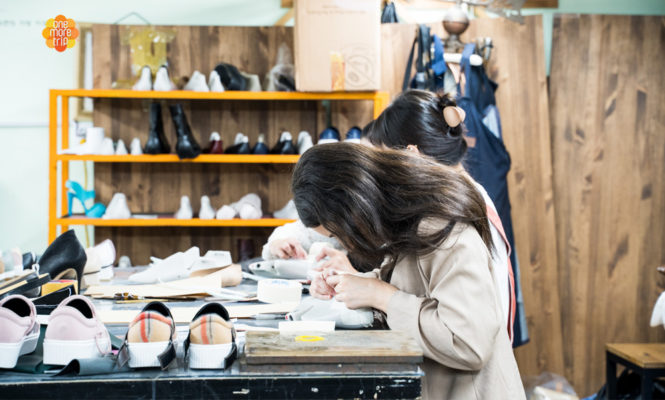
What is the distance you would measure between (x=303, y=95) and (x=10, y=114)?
1804 mm

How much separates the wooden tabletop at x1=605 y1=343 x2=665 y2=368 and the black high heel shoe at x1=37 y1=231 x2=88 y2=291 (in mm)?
→ 2170

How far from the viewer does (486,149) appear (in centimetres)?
347

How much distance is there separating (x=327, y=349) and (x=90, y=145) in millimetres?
2852

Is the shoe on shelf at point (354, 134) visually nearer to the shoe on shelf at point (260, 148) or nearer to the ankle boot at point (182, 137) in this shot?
the shoe on shelf at point (260, 148)

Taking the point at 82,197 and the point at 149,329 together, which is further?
the point at 82,197

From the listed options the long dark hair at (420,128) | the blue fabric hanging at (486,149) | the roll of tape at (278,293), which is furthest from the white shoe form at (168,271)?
the blue fabric hanging at (486,149)

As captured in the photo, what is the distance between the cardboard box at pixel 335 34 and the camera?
3.23 meters

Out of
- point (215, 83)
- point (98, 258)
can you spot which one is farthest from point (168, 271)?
point (215, 83)

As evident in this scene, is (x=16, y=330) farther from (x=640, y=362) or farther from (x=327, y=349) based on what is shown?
(x=640, y=362)

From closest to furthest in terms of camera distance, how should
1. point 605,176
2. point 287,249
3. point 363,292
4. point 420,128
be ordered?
point 363,292, point 420,128, point 287,249, point 605,176

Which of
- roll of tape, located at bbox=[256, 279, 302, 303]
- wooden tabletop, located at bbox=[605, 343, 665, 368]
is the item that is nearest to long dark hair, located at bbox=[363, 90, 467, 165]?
roll of tape, located at bbox=[256, 279, 302, 303]

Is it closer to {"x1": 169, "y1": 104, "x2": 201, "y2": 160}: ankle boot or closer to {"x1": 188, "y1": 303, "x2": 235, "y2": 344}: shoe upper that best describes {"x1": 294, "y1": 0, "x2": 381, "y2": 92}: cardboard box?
{"x1": 169, "y1": 104, "x2": 201, "y2": 160}: ankle boot

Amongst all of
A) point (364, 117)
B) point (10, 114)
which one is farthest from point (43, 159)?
point (364, 117)

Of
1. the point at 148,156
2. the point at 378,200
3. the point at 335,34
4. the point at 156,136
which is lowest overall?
the point at 378,200
